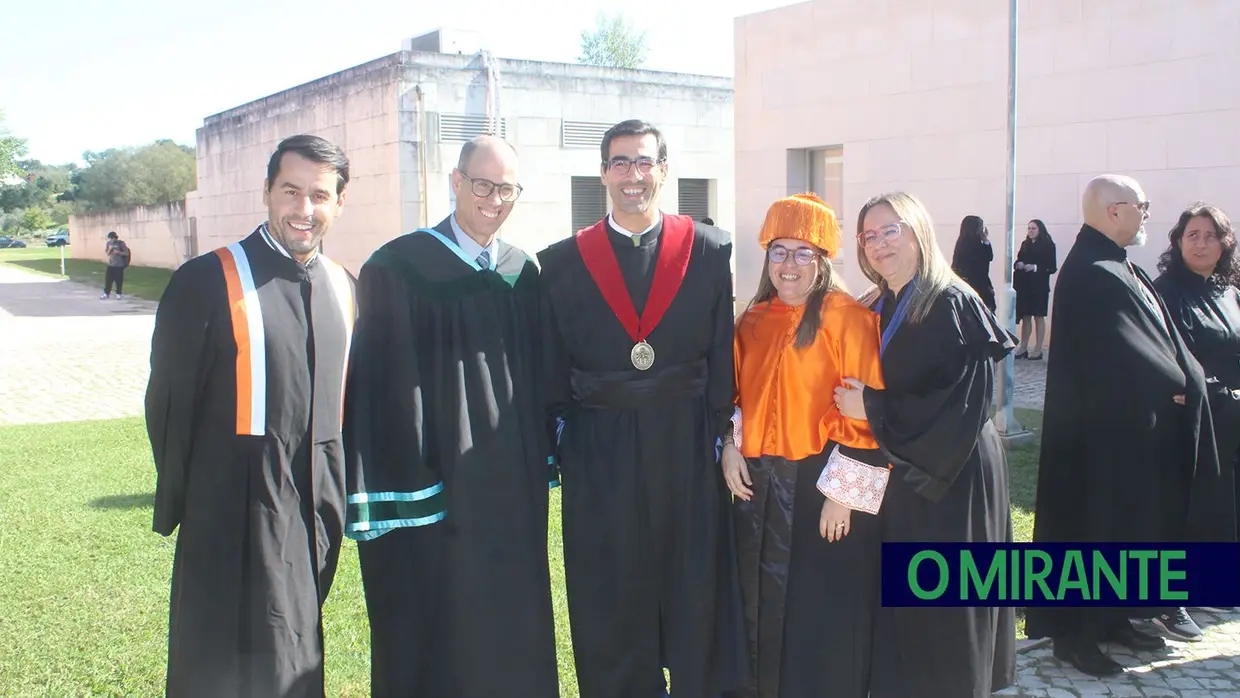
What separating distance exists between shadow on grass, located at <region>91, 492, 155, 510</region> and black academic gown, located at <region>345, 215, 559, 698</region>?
404cm

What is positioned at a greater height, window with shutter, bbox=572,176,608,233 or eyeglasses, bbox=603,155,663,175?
window with shutter, bbox=572,176,608,233

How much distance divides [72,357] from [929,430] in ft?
47.4

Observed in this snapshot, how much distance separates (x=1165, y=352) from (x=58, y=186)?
99.8 meters

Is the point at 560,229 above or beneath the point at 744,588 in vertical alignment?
above

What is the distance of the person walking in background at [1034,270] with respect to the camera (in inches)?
457

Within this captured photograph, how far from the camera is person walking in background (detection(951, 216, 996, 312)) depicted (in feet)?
37.1

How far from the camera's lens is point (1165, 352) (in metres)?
4.20

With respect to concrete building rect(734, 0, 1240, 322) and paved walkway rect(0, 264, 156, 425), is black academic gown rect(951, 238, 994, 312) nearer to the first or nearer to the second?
concrete building rect(734, 0, 1240, 322)

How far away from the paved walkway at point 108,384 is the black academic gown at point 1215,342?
0.89 metres

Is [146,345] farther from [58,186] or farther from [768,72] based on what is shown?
[58,186]

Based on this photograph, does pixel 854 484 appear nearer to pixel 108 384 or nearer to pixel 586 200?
pixel 108 384

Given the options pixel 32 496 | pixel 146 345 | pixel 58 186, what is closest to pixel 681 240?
pixel 32 496

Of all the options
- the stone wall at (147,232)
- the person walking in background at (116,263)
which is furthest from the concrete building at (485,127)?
the stone wall at (147,232)

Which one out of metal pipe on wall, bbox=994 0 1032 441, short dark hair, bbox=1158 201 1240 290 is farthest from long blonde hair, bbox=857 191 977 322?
metal pipe on wall, bbox=994 0 1032 441
